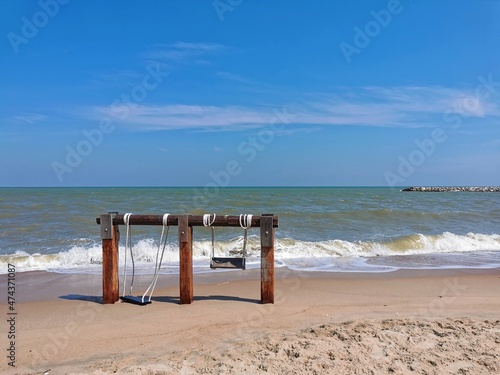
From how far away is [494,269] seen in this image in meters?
9.74

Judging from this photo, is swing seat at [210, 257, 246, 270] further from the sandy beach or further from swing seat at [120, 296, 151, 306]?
swing seat at [120, 296, 151, 306]

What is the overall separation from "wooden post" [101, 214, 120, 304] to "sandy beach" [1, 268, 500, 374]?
0.75 ft

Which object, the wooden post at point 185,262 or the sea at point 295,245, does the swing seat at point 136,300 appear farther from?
the sea at point 295,245

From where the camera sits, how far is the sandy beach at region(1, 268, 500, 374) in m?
4.03

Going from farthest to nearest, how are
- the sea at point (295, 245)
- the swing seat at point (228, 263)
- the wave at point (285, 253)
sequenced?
the sea at point (295, 245), the wave at point (285, 253), the swing seat at point (228, 263)

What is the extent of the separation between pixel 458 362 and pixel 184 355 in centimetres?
266

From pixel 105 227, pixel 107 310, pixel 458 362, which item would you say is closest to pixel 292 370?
pixel 458 362

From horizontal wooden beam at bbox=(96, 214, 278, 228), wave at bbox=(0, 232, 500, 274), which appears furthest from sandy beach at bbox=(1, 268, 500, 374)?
wave at bbox=(0, 232, 500, 274)

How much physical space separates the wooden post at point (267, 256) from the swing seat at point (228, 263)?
32 centimetres

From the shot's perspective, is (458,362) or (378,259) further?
(378,259)

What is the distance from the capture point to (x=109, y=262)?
648 centimetres

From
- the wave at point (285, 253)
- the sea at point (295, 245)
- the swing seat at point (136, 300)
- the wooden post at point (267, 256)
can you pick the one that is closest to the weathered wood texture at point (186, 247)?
the wooden post at point (267, 256)

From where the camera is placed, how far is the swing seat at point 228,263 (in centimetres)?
624

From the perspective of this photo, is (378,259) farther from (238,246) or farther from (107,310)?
(107,310)
